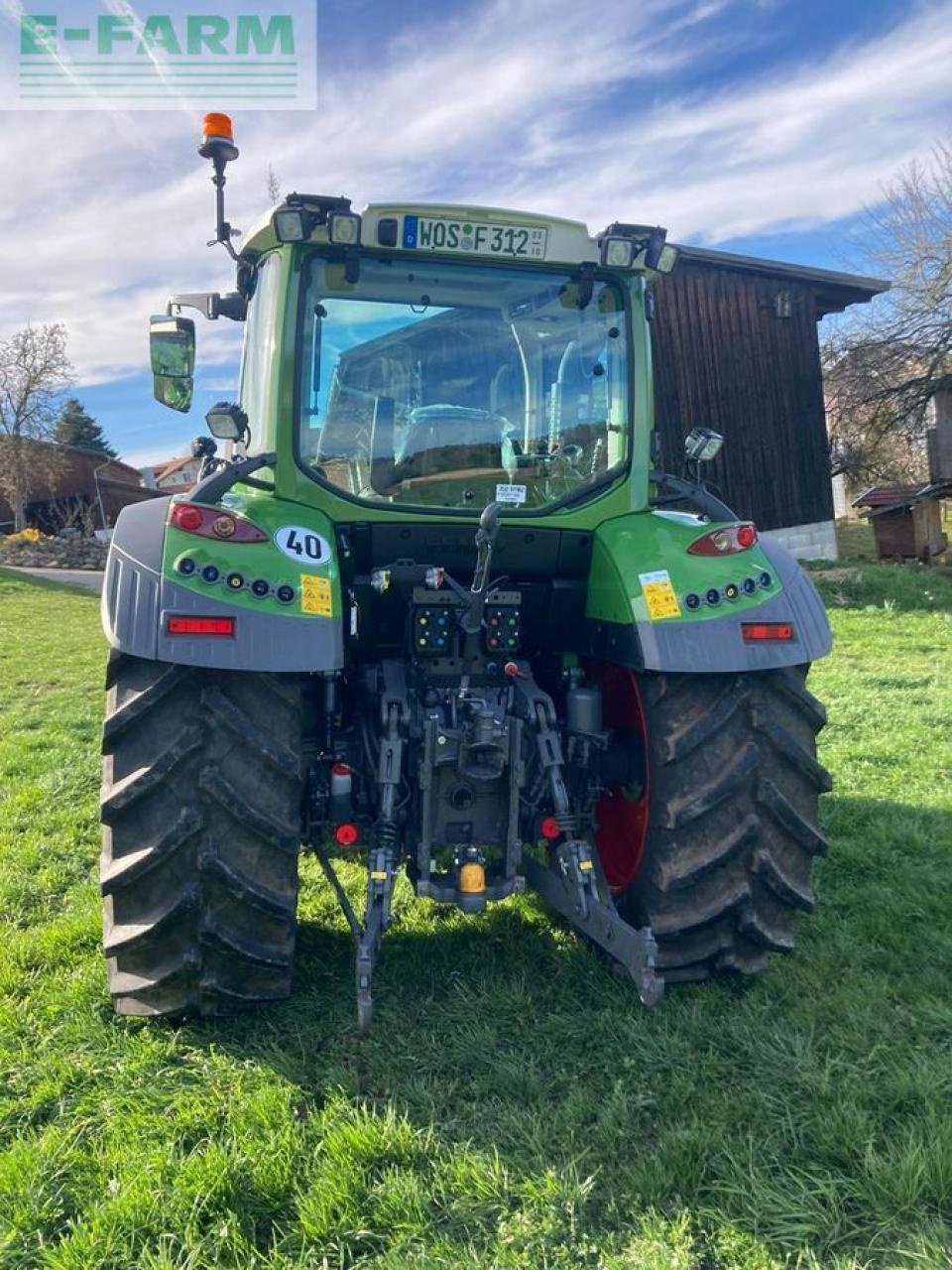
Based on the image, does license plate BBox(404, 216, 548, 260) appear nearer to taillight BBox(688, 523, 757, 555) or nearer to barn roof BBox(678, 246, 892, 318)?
taillight BBox(688, 523, 757, 555)

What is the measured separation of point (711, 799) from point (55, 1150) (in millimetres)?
2022

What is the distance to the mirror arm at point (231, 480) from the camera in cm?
308

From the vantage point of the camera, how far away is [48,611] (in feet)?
58.1

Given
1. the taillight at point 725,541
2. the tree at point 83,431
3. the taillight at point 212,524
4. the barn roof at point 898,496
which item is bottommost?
the taillight at point 725,541

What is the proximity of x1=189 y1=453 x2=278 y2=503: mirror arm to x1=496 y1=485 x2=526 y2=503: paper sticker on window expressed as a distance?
0.76 metres

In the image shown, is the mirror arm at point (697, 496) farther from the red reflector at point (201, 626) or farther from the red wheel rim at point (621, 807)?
the red reflector at point (201, 626)

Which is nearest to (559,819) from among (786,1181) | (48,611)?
(786,1181)

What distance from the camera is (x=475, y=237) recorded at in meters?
3.26

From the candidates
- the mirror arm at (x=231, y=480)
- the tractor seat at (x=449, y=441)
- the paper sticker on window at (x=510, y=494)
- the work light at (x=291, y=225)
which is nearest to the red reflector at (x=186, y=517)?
the mirror arm at (x=231, y=480)

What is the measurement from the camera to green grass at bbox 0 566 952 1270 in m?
2.14

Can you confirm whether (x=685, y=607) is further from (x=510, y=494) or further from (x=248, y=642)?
(x=248, y=642)

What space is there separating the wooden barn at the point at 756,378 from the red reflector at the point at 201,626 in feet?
43.2

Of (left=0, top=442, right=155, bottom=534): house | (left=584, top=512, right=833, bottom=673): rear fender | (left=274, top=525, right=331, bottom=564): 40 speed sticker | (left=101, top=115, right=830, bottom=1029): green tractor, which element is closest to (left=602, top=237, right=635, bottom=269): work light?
(left=101, top=115, right=830, bottom=1029): green tractor

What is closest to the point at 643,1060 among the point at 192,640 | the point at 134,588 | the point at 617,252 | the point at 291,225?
the point at 192,640
